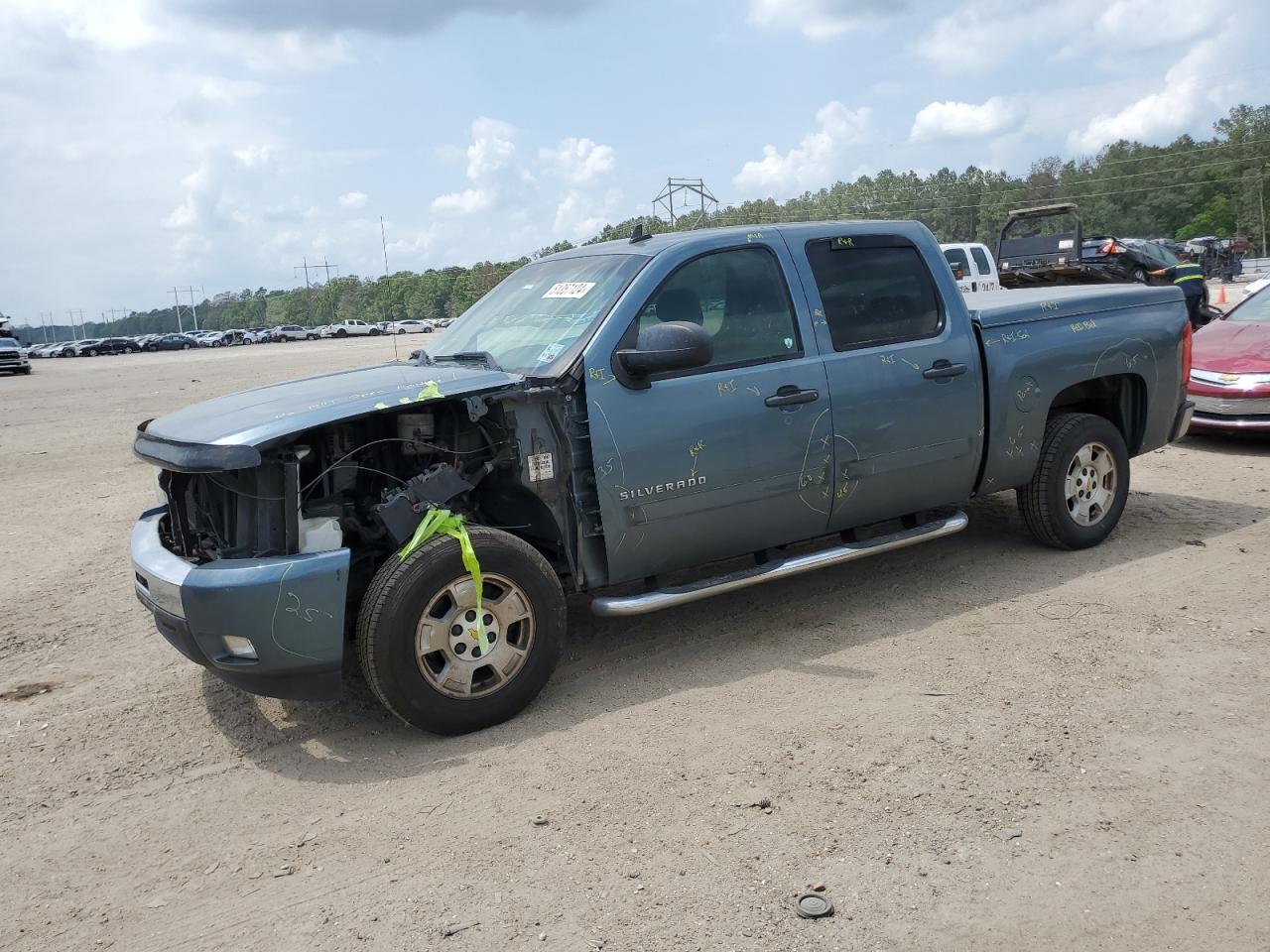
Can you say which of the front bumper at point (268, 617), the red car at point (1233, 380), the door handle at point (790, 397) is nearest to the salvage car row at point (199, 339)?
the red car at point (1233, 380)

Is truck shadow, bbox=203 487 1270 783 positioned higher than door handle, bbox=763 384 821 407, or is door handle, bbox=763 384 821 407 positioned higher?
door handle, bbox=763 384 821 407

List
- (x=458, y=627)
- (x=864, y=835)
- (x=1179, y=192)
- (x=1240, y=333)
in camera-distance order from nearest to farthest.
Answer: (x=864, y=835) < (x=458, y=627) < (x=1240, y=333) < (x=1179, y=192)

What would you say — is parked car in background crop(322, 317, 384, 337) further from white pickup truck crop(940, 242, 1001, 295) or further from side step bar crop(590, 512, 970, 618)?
side step bar crop(590, 512, 970, 618)

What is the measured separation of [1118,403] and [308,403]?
4.81 m

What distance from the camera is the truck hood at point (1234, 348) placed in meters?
9.07

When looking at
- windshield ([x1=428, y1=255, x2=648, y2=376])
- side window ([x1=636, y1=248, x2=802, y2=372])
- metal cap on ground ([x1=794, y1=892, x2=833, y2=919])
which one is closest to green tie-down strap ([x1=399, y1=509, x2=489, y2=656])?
windshield ([x1=428, y1=255, x2=648, y2=376])

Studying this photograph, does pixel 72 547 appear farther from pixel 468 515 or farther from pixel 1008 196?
pixel 1008 196

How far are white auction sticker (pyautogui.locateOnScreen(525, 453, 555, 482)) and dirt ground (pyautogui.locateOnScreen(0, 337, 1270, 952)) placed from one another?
971mm

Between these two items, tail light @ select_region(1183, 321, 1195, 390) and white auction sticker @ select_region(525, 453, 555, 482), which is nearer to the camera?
white auction sticker @ select_region(525, 453, 555, 482)

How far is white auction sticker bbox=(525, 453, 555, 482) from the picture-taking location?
440cm

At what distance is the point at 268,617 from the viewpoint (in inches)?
150

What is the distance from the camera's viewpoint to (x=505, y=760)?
3977mm

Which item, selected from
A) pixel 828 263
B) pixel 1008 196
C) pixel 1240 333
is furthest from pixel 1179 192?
pixel 828 263

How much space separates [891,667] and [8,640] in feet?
14.7
